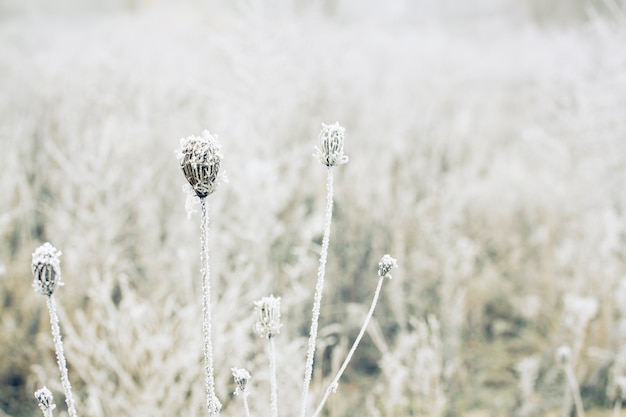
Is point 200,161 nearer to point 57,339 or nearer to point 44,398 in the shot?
point 57,339

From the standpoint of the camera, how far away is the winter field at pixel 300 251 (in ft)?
5.62

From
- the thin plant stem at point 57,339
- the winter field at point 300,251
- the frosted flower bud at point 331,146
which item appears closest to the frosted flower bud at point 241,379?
the thin plant stem at point 57,339

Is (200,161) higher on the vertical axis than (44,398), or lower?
higher

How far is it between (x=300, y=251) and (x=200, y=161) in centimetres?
140

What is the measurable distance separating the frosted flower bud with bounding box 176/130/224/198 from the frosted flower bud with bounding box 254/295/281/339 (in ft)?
0.61

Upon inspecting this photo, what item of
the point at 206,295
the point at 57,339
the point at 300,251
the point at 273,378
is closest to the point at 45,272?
the point at 57,339

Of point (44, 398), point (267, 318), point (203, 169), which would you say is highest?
point (203, 169)

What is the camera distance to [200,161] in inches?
24.1

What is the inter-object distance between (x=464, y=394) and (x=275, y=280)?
855mm

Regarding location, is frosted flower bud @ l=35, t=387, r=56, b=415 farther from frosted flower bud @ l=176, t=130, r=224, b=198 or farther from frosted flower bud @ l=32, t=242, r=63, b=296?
frosted flower bud @ l=176, t=130, r=224, b=198

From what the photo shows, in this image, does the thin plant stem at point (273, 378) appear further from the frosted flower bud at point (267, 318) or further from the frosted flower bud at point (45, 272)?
the frosted flower bud at point (45, 272)

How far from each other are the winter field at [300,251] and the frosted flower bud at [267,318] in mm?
827

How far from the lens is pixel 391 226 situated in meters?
2.48

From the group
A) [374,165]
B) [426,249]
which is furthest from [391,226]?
[374,165]
